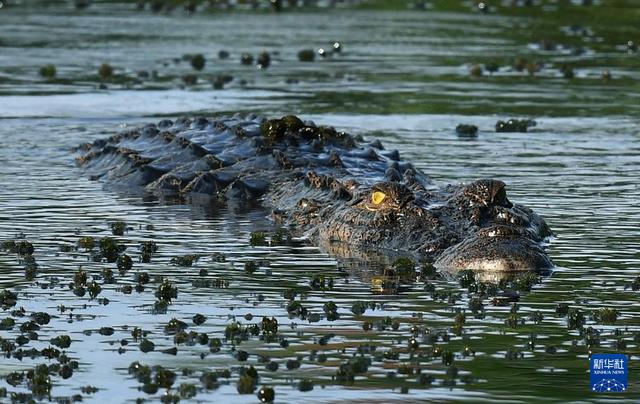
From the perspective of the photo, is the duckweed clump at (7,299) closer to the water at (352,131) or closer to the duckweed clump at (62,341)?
the water at (352,131)

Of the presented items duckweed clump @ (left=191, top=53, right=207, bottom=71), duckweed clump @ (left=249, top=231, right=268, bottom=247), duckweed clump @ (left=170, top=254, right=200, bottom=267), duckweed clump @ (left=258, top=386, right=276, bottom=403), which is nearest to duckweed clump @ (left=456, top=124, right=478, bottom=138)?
duckweed clump @ (left=249, top=231, right=268, bottom=247)

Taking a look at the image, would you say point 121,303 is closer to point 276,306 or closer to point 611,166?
point 276,306

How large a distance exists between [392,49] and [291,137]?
1719 centimetres

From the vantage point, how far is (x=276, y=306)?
45.4 feet

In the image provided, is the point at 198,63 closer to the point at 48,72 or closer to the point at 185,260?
the point at 48,72

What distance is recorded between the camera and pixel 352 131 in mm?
26141

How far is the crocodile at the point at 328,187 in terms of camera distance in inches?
625

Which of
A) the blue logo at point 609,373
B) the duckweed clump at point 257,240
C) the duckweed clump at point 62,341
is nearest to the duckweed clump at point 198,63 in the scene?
the duckweed clump at point 257,240

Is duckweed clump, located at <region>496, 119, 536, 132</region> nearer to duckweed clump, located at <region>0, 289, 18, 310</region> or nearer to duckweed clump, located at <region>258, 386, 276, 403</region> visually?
duckweed clump, located at <region>0, 289, 18, 310</region>

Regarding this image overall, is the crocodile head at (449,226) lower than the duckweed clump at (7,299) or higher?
higher

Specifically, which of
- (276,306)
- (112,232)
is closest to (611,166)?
(112,232)

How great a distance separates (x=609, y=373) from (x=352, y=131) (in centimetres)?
1481

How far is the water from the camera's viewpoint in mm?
12000

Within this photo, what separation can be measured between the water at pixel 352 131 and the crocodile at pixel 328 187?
46 cm
